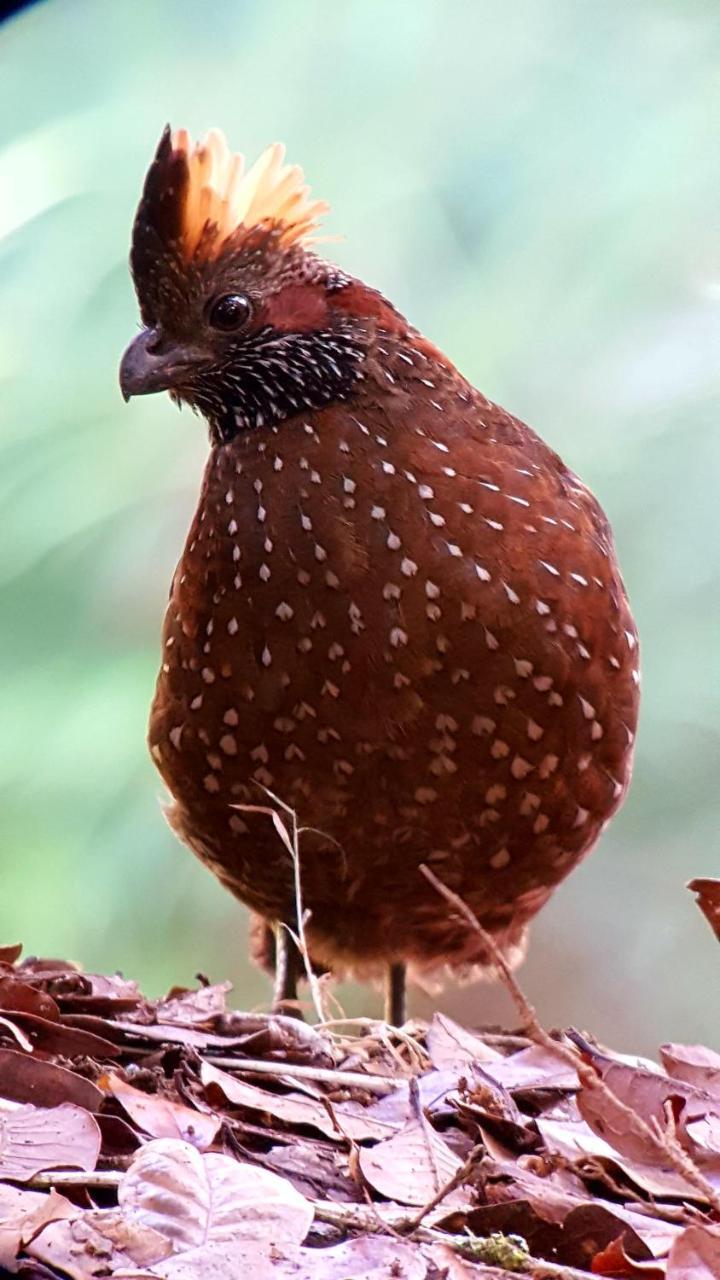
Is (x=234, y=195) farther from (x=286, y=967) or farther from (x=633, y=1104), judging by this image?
(x=633, y=1104)

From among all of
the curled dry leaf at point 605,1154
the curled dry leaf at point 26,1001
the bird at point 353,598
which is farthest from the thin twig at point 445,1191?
the bird at point 353,598

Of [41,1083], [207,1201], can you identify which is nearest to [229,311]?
[41,1083]

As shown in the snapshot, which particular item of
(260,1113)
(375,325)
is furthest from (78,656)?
(260,1113)

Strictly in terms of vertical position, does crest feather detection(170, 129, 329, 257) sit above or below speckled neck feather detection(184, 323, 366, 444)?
above

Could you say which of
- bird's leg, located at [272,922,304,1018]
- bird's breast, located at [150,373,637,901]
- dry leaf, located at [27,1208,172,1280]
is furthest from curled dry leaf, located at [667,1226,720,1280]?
bird's leg, located at [272,922,304,1018]

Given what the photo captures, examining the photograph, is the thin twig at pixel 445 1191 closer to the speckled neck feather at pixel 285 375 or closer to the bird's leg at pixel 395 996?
the speckled neck feather at pixel 285 375

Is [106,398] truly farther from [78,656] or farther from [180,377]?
[180,377]

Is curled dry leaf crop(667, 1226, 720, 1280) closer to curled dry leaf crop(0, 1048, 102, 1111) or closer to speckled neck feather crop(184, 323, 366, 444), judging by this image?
curled dry leaf crop(0, 1048, 102, 1111)
